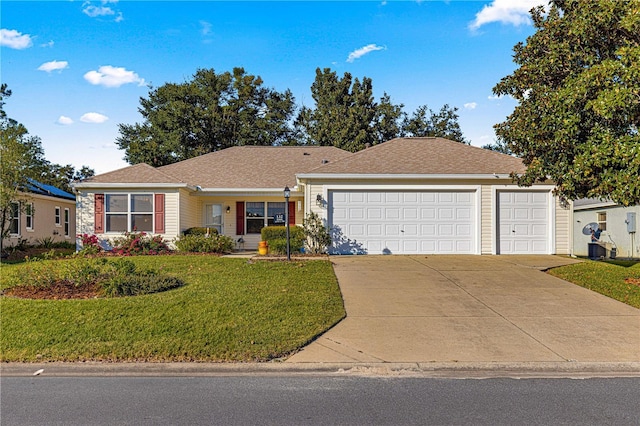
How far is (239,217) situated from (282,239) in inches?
189

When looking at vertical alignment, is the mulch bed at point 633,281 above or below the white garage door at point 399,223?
below

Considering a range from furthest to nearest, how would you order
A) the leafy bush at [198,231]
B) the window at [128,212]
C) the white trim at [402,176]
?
the leafy bush at [198,231], the window at [128,212], the white trim at [402,176]

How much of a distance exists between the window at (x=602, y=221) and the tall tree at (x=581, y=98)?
11.7 metres

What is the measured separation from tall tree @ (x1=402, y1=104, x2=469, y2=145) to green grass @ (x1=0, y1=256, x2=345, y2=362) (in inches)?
1211

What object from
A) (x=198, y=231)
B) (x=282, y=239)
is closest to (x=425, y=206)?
(x=282, y=239)

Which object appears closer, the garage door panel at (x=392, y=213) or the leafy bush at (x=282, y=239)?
the leafy bush at (x=282, y=239)

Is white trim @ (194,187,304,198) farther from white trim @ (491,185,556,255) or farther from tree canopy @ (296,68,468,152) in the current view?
tree canopy @ (296,68,468,152)

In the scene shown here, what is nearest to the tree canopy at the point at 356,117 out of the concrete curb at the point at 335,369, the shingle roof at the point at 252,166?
the shingle roof at the point at 252,166

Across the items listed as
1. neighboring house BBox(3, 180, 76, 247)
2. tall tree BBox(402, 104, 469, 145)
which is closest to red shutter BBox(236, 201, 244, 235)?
neighboring house BBox(3, 180, 76, 247)

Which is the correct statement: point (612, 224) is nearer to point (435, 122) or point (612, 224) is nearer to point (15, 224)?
point (435, 122)

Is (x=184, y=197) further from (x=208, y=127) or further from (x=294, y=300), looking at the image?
(x=208, y=127)

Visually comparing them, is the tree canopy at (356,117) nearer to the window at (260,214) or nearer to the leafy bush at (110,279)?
the window at (260,214)

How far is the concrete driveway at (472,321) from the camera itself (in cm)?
650

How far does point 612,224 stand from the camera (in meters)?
21.3
